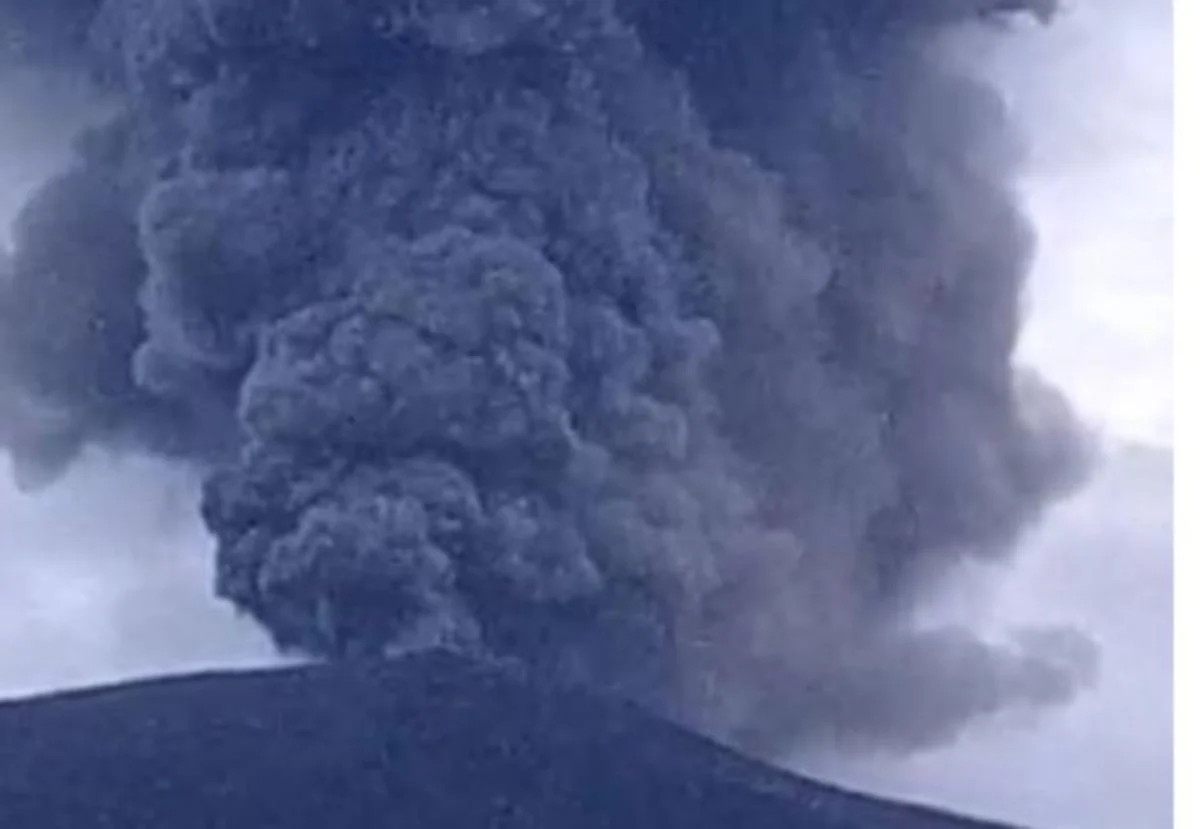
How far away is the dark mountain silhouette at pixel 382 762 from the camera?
6.60 metres

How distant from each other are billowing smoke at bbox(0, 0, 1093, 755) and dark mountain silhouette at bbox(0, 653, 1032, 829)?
0.38ft

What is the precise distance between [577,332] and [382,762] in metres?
1.46

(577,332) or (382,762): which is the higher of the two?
(577,332)

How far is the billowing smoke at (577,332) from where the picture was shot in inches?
266

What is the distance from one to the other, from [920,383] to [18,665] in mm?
2324

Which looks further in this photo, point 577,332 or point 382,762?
point 577,332

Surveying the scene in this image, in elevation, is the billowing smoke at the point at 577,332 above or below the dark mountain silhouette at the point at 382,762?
above

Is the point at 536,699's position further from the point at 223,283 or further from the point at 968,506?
the point at 223,283

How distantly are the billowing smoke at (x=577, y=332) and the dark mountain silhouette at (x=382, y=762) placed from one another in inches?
4.5

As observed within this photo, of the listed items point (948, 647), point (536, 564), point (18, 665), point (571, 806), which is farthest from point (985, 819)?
point (18, 665)

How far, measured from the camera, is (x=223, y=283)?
7777mm

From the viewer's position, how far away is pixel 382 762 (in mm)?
7137

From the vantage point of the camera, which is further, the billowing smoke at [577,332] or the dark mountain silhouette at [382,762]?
the billowing smoke at [577,332]

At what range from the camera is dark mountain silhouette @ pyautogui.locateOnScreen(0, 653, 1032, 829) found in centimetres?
660
